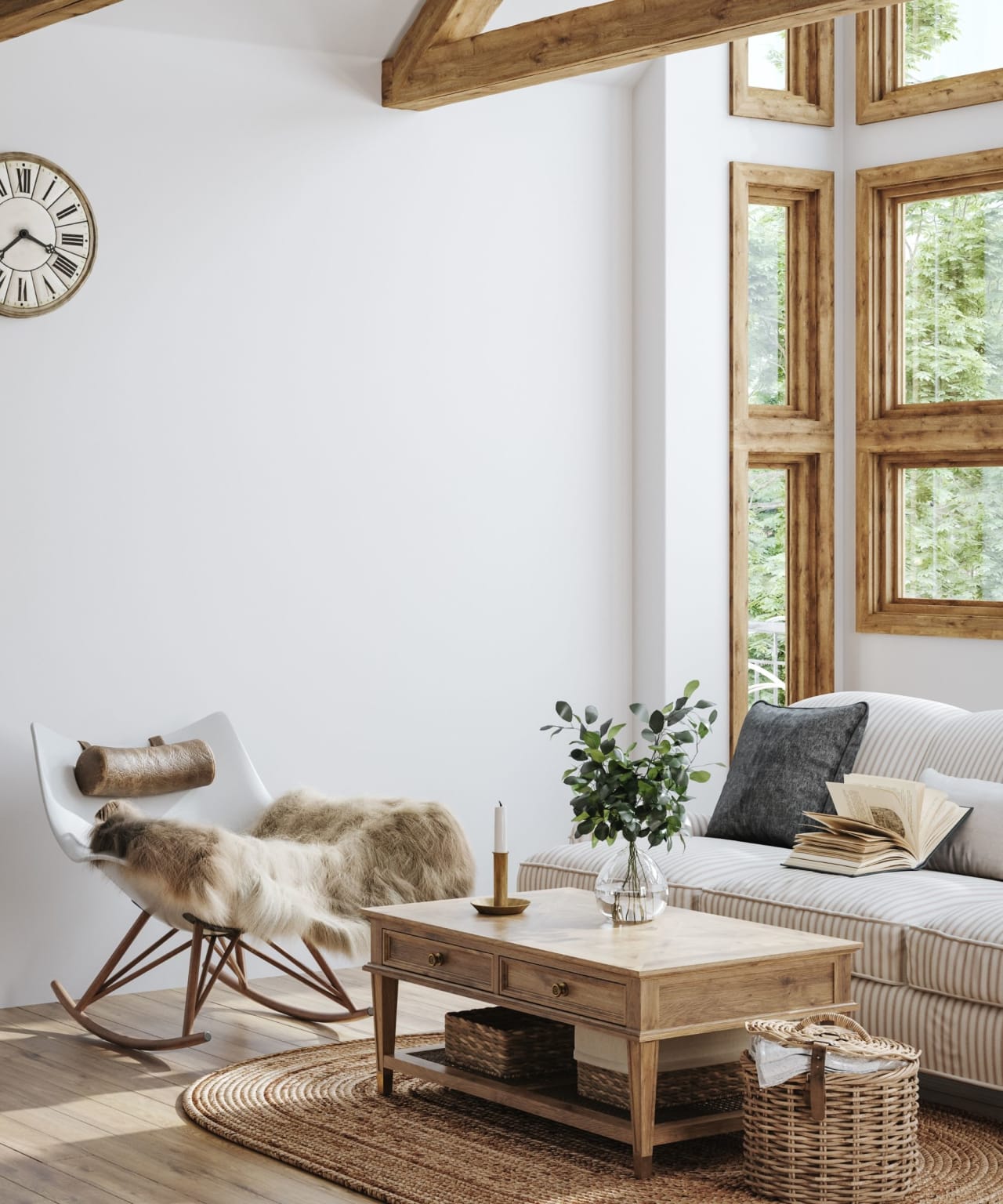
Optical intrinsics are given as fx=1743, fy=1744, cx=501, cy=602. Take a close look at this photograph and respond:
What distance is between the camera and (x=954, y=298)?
6.36 metres

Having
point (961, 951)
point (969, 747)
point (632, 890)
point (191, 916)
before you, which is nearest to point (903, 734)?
point (969, 747)

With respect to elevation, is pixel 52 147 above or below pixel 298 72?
below

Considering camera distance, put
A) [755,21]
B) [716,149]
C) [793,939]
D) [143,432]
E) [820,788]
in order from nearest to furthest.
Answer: [793,939] < [755,21] < [820,788] < [143,432] < [716,149]

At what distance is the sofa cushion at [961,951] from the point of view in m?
3.73

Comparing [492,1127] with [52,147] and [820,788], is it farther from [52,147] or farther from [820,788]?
[52,147]

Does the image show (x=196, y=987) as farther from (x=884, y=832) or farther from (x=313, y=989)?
(x=884, y=832)

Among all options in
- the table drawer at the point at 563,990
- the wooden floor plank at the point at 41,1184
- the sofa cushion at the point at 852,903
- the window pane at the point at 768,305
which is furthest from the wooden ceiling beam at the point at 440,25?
the wooden floor plank at the point at 41,1184

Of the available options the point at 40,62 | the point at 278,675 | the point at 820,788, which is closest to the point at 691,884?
the point at 820,788

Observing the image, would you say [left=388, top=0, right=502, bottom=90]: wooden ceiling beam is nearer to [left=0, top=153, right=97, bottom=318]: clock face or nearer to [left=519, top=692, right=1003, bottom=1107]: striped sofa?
[left=0, top=153, right=97, bottom=318]: clock face

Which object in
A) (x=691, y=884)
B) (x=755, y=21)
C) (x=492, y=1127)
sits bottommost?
(x=492, y=1127)

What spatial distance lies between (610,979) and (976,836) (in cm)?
139

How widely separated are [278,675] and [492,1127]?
206cm

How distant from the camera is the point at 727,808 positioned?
16.7 feet

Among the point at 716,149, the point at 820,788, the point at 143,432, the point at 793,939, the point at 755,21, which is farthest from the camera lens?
the point at 716,149
